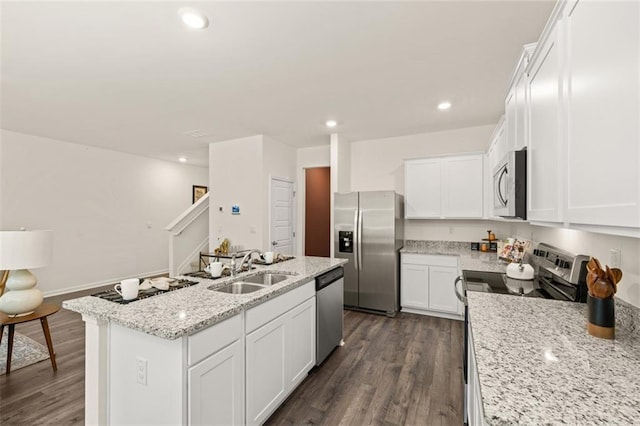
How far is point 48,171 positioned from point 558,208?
22.1 ft

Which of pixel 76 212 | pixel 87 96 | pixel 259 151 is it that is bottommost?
pixel 76 212

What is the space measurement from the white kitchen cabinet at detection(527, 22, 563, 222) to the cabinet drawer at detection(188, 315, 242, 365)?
66.0 inches

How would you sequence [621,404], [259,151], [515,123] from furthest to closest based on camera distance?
[259,151] → [515,123] → [621,404]

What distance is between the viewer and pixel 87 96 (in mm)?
3143

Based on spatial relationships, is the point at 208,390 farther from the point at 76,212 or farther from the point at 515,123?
the point at 76,212

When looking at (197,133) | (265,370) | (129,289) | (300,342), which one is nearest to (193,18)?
(129,289)

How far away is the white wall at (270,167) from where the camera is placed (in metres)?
4.71

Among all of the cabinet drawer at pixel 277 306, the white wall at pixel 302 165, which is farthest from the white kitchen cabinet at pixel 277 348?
the white wall at pixel 302 165

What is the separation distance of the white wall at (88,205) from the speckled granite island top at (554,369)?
20.9 ft

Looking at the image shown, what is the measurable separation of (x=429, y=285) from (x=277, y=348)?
2739 millimetres

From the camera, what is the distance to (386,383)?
96.3 inches

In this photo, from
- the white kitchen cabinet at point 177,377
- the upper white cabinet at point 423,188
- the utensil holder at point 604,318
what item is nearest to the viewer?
the utensil holder at point 604,318

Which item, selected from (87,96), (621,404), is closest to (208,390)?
(621,404)

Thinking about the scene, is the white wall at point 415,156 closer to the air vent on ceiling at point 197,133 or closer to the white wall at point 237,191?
the white wall at point 237,191
